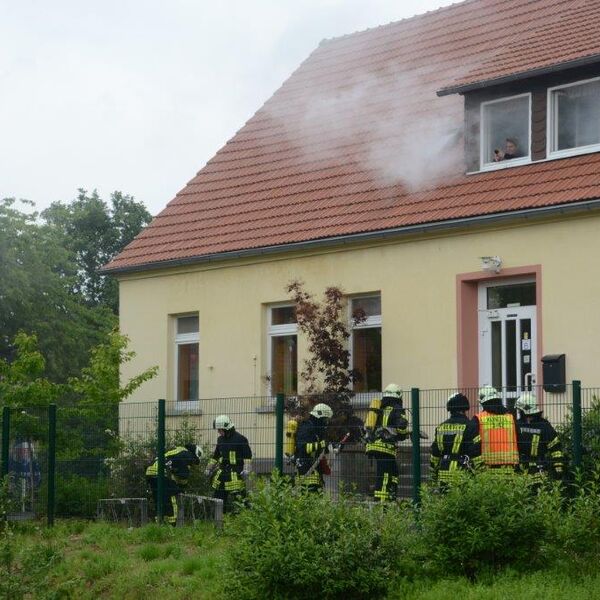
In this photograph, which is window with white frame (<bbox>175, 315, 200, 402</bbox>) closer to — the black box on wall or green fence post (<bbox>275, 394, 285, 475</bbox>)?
the black box on wall

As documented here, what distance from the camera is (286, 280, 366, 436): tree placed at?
71.8ft

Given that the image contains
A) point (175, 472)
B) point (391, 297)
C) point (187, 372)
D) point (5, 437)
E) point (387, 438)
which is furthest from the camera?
point (187, 372)

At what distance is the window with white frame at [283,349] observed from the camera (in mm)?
23938

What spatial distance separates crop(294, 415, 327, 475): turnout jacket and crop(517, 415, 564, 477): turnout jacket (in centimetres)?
295

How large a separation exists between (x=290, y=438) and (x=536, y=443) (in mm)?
4654

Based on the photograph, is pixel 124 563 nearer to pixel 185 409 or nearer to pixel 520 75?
pixel 185 409

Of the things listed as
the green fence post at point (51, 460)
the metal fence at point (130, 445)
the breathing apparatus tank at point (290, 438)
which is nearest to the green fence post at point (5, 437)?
the metal fence at point (130, 445)

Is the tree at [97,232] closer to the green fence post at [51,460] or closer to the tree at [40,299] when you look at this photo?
the tree at [40,299]

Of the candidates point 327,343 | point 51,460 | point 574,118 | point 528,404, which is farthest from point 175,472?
point 574,118

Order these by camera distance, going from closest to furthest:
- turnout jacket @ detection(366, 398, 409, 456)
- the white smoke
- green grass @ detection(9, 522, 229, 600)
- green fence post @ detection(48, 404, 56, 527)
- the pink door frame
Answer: green grass @ detection(9, 522, 229, 600)
turnout jacket @ detection(366, 398, 409, 456)
green fence post @ detection(48, 404, 56, 527)
the pink door frame
the white smoke

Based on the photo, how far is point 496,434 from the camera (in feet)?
50.2

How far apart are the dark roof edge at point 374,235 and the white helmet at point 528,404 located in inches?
183

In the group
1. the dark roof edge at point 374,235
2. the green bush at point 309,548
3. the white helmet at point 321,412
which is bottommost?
the green bush at point 309,548

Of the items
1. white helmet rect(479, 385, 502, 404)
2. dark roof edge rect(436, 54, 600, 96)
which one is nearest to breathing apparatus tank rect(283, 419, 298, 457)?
white helmet rect(479, 385, 502, 404)
